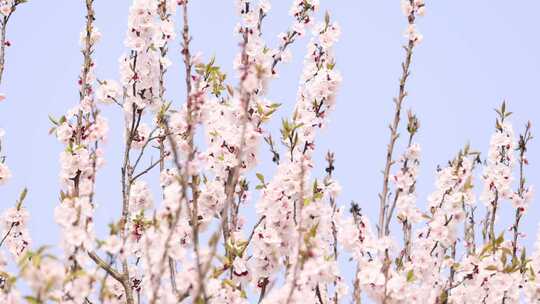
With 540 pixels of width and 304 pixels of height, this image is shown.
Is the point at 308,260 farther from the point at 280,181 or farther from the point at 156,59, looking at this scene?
the point at 156,59

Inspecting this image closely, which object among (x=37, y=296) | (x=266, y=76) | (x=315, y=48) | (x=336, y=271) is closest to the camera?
(x=37, y=296)

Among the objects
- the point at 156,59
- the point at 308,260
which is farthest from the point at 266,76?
the point at 308,260

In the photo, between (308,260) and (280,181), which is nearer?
(308,260)

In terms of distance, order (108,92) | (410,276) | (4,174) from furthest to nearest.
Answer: (4,174) < (108,92) < (410,276)

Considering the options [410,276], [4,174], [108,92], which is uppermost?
[108,92]

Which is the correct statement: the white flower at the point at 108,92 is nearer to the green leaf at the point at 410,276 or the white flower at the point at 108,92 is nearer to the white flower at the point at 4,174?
the white flower at the point at 4,174

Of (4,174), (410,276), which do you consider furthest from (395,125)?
(4,174)

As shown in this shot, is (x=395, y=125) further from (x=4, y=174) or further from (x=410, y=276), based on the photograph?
(x=4, y=174)

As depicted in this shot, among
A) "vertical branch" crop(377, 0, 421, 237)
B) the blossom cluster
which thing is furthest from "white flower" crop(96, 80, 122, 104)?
"vertical branch" crop(377, 0, 421, 237)

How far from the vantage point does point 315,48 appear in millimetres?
6270

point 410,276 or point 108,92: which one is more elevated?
point 108,92

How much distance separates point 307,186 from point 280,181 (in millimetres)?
175

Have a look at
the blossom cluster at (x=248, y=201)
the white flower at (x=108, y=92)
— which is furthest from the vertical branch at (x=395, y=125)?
the white flower at (x=108, y=92)

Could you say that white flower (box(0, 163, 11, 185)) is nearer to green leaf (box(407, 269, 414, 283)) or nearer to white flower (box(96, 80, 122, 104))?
white flower (box(96, 80, 122, 104))
